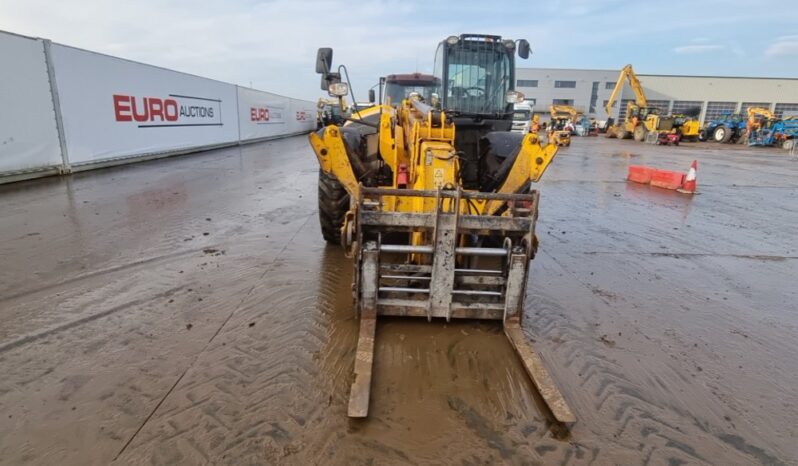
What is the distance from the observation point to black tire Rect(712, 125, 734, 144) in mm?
31016

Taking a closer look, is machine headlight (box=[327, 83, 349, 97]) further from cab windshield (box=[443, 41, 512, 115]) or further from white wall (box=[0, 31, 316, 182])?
white wall (box=[0, 31, 316, 182])

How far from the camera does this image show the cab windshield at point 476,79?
20.2ft

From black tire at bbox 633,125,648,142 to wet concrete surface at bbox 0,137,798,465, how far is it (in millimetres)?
28646

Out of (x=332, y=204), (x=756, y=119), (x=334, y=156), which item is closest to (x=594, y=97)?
(x=756, y=119)

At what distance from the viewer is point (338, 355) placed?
10.1 ft

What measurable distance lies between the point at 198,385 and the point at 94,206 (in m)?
5.92

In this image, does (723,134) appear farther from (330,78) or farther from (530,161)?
(330,78)

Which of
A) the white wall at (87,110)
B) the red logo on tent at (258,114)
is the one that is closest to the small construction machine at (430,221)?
the white wall at (87,110)

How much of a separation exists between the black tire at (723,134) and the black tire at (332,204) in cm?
3612

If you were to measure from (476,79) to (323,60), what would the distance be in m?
2.75

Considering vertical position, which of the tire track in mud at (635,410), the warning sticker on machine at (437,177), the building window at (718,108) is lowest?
the tire track in mud at (635,410)

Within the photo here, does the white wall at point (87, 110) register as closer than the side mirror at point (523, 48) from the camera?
No

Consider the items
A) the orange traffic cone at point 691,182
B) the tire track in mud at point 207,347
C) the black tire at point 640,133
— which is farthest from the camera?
the black tire at point 640,133

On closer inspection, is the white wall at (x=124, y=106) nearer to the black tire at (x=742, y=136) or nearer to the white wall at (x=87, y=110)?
the white wall at (x=87, y=110)
